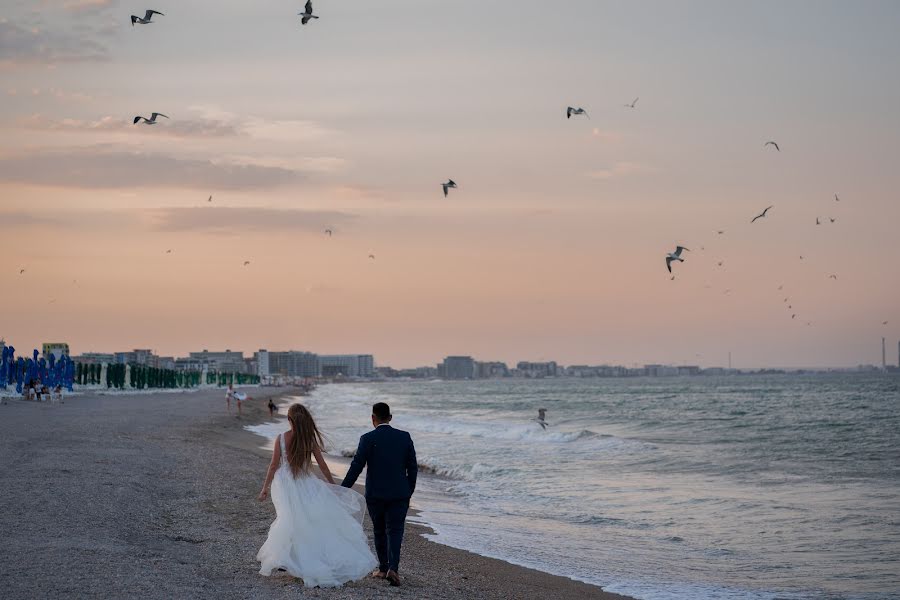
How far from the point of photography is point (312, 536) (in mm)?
8305

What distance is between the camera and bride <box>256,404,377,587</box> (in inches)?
325

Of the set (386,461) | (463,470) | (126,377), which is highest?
(386,461)

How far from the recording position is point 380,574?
881 cm

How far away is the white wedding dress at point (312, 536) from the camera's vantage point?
8.23 m

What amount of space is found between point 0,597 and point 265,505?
6570 mm

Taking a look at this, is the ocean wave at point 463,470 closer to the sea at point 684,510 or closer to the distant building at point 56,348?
the sea at point 684,510

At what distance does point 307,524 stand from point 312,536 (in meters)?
0.12

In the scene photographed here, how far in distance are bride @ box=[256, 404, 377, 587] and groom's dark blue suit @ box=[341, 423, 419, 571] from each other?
0.89 feet

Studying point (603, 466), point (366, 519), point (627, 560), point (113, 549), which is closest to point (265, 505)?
point (366, 519)

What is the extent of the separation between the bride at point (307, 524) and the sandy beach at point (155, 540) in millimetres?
192

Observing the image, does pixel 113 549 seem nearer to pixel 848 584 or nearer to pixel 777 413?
pixel 848 584

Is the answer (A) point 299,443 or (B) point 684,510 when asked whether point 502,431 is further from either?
(A) point 299,443

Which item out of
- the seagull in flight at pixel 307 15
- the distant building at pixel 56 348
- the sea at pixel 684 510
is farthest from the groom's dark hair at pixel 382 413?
the distant building at pixel 56 348

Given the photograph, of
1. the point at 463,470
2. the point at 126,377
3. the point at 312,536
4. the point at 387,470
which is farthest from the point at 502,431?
the point at 126,377
